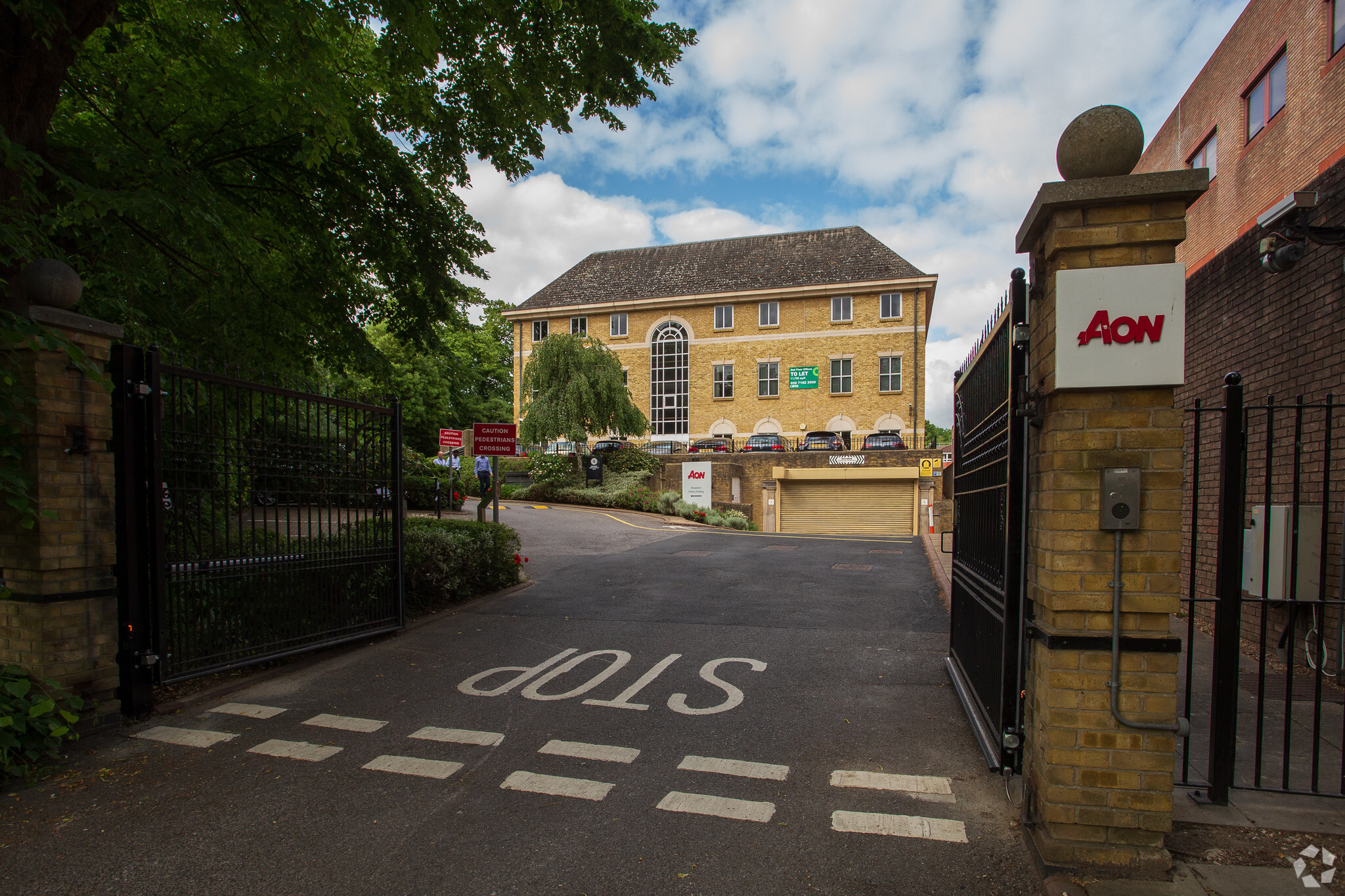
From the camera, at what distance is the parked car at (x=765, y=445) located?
3516cm

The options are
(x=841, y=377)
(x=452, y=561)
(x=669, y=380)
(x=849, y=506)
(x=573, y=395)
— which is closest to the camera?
(x=452, y=561)

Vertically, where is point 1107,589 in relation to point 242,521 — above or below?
above

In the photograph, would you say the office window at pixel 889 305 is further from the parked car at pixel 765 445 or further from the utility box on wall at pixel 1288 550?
the utility box on wall at pixel 1288 550

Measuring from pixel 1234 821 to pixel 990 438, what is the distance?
7.33ft

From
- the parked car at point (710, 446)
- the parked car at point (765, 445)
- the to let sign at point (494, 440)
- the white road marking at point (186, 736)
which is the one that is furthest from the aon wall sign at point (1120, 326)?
the parked car at point (765, 445)

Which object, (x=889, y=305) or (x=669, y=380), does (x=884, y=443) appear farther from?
(x=669, y=380)

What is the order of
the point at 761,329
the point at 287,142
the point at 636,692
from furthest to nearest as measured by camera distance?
the point at 761,329
the point at 287,142
the point at 636,692

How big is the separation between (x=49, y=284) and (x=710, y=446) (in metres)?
34.5

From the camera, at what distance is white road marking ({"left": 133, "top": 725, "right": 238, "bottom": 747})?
4.53 m

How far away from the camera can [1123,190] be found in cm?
287

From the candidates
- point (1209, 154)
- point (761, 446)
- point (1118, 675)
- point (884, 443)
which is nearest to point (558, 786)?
point (1118, 675)

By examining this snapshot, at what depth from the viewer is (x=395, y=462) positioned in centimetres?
739

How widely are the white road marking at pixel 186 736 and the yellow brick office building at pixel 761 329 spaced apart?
36983mm

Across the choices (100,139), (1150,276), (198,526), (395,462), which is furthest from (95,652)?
(1150,276)
